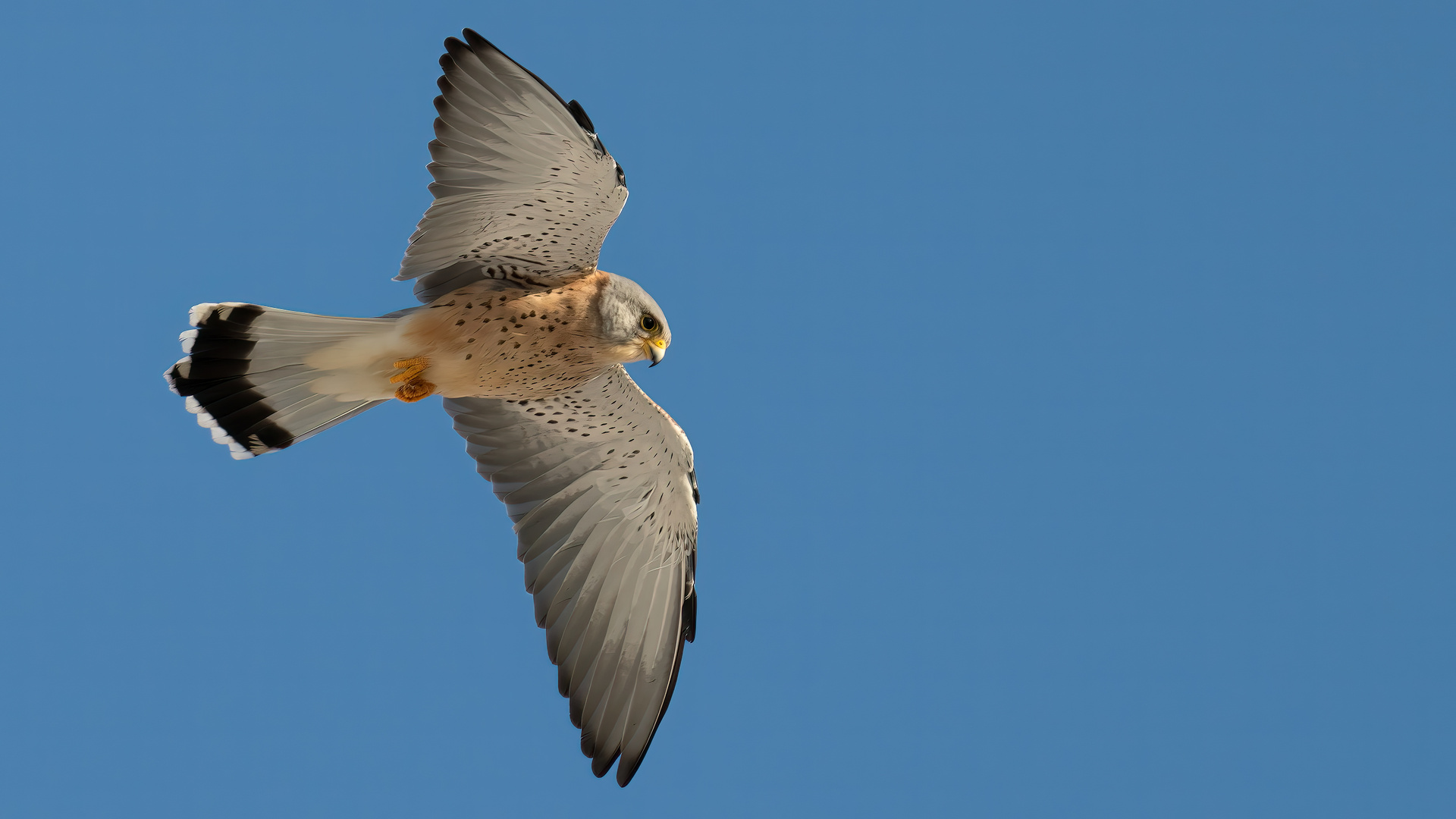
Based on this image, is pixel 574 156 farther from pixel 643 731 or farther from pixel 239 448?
pixel 643 731

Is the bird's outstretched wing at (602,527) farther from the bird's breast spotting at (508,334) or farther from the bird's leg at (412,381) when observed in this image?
the bird's leg at (412,381)

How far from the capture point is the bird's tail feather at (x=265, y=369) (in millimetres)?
4535

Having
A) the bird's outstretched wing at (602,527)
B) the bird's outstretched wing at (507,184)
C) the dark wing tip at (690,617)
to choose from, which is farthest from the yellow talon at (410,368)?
the dark wing tip at (690,617)

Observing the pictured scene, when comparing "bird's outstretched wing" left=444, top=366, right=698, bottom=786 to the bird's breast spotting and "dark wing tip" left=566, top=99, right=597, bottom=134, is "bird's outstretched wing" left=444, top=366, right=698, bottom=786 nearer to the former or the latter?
the bird's breast spotting

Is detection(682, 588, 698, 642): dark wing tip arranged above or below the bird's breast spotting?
below

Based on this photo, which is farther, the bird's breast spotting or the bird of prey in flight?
the bird's breast spotting

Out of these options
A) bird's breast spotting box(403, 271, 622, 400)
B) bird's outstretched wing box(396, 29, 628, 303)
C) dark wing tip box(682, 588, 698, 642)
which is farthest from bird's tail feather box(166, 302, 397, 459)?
dark wing tip box(682, 588, 698, 642)

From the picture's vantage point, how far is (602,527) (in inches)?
218

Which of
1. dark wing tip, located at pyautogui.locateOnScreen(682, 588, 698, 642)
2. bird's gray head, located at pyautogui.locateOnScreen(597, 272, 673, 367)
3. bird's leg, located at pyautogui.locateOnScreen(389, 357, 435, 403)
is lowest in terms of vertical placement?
dark wing tip, located at pyautogui.locateOnScreen(682, 588, 698, 642)

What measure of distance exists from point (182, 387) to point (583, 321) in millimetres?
1649

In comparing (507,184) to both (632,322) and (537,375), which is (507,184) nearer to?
(632,322)

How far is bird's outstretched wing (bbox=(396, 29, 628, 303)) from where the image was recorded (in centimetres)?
414

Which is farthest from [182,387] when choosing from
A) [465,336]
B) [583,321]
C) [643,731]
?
[643,731]

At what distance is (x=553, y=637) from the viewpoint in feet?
17.4
